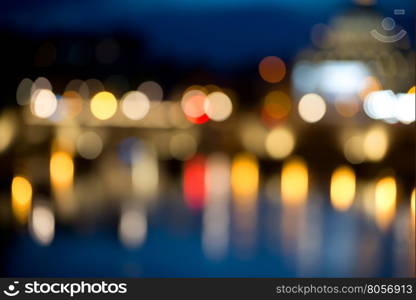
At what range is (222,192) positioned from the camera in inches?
639

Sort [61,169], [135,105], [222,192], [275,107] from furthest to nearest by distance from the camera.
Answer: [275,107] → [135,105] → [61,169] → [222,192]

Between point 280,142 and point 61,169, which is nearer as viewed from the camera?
point 61,169

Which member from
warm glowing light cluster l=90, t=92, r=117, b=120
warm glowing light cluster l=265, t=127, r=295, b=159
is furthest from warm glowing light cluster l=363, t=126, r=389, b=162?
warm glowing light cluster l=90, t=92, r=117, b=120

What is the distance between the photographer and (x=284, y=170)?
77.3 ft

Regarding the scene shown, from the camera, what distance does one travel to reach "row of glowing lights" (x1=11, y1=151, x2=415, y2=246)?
10891 millimetres

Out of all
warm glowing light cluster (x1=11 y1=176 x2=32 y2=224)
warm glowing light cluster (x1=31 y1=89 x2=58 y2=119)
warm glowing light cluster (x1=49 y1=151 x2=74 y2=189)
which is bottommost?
warm glowing light cluster (x1=11 y1=176 x2=32 y2=224)

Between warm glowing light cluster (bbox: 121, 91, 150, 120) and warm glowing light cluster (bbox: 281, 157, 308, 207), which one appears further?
warm glowing light cluster (bbox: 121, 91, 150, 120)

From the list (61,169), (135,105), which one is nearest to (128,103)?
(135,105)

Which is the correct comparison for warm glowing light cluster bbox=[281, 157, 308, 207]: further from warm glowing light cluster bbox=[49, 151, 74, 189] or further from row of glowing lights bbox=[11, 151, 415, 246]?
warm glowing light cluster bbox=[49, 151, 74, 189]

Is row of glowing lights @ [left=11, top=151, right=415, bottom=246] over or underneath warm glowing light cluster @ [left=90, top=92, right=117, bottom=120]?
underneath

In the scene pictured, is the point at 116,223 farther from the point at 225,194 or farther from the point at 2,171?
the point at 2,171

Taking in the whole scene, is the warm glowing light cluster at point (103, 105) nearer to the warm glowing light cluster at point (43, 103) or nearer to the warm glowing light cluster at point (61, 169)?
the warm glowing light cluster at point (43, 103)

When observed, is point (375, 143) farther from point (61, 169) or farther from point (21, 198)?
point (21, 198)

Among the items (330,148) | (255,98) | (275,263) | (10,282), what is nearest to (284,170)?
(330,148)
